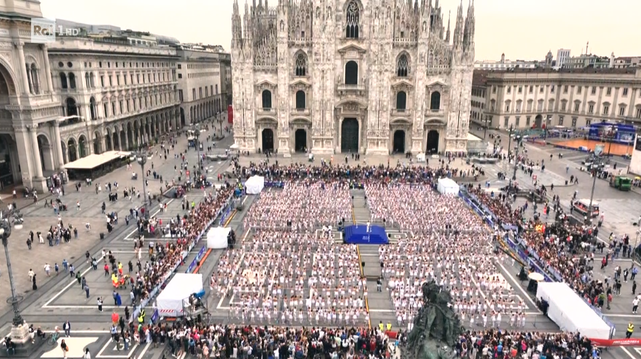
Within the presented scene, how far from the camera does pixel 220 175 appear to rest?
164 ft

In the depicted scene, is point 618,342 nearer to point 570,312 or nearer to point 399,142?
point 570,312

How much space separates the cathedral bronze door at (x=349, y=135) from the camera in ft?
205

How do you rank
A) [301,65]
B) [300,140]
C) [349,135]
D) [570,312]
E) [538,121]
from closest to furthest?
[570,312] < [301,65] < [349,135] < [300,140] < [538,121]

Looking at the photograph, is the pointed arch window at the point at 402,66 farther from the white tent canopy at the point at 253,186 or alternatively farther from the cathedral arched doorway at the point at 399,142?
the white tent canopy at the point at 253,186

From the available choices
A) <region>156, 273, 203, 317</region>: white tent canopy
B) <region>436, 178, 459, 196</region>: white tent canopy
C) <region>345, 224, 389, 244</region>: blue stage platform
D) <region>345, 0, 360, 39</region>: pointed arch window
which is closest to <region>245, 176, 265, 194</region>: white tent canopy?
<region>345, 224, 389, 244</region>: blue stage platform

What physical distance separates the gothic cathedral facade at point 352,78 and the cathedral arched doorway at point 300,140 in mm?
168

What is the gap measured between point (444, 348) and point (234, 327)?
13727 mm

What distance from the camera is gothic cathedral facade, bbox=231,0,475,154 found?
2283 inches

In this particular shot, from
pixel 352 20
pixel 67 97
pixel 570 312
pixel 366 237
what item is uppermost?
pixel 352 20

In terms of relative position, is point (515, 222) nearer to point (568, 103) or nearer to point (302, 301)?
point (302, 301)

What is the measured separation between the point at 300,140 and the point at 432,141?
18135mm

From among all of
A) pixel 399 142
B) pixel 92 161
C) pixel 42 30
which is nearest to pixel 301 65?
pixel 399 142

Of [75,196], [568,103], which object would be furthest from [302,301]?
[568,103]

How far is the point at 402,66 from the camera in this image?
6016 centimetres
